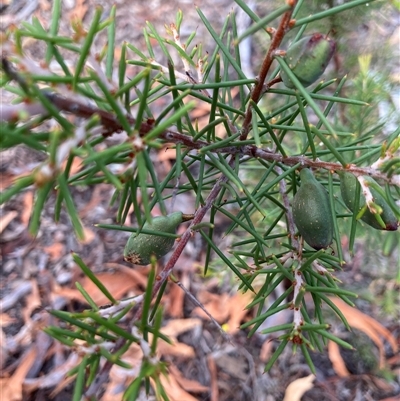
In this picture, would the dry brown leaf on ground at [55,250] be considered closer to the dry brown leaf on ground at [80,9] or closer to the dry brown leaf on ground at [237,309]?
the dry brown leaf on ground at [237,309]

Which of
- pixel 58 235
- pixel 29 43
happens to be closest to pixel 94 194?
pixel 58 235

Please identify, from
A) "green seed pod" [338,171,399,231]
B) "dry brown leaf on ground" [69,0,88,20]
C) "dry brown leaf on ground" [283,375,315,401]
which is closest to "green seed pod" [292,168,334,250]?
"green seed pod" [338,171,399,231]

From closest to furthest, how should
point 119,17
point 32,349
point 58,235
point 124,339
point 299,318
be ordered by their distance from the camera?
1. point 124,339
2. point 299,318
3. point 32,349
4. point 58,235
5. point 119,17

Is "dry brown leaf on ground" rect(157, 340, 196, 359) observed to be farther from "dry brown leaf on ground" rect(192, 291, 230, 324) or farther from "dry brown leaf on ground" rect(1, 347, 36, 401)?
"dry brown leaf on ground" rect(1, 347, 36, 401)

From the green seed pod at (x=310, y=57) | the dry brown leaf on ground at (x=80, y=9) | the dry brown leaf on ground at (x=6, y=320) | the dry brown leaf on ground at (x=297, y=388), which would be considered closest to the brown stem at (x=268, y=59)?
the green seed pod at (x=310, y=57)

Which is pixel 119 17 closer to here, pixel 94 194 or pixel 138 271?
pixel 94 194
